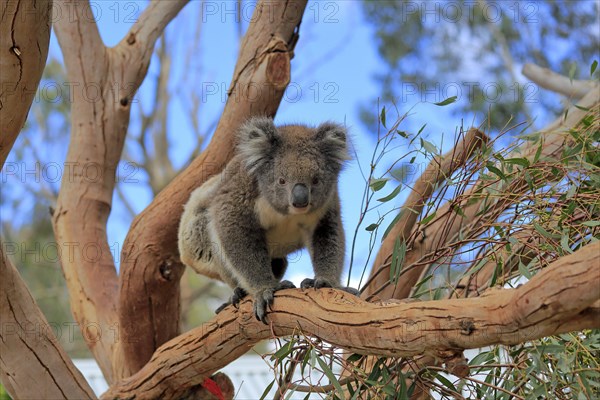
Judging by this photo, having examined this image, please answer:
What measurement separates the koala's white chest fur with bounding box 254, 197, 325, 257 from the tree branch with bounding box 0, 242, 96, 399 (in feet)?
4.22

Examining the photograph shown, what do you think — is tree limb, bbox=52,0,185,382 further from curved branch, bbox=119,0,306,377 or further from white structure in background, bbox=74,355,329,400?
white structure in background, bbox=74,355,329,400

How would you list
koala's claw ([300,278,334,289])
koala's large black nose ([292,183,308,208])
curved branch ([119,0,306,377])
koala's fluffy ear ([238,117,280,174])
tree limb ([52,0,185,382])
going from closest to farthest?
1. koala's claw ([300,278,334,289])
2. koala's large black nose ([292,183,308,208])
3. koala's fluffy ear ([238,117,280,174])
4. curved branch ([119,0,306,377])
5. tree limb ([52,0,185,382])

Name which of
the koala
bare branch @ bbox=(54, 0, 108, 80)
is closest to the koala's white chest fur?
the koala

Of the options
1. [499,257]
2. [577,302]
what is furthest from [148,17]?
[577,302]

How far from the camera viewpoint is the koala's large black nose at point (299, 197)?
346 centimetres

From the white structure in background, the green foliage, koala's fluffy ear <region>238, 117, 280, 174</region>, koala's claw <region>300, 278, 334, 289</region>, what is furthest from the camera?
the white structure in background

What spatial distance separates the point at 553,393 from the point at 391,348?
687mm

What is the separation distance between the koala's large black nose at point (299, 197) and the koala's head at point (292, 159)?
2 centimetres

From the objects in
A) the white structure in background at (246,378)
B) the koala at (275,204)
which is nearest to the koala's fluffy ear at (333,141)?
the koala at (275,204)

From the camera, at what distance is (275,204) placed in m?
3.68

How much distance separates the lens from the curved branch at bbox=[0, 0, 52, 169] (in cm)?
276

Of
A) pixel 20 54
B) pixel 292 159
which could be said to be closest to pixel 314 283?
pixel 292 159

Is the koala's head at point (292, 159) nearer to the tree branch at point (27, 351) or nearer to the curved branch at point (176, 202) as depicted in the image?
the curved branch at point (176, 202)

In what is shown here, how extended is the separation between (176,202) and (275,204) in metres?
1.14
